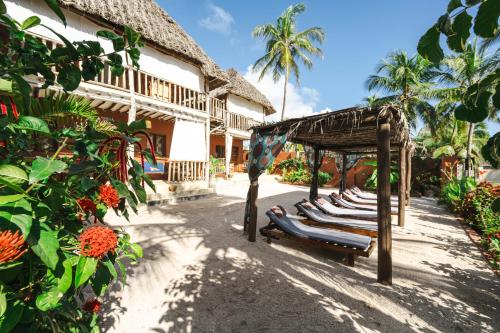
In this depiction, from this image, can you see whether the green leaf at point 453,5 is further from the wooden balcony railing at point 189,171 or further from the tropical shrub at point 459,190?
the wooden balcony railing at point 189,171

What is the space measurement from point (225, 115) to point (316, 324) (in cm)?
1310

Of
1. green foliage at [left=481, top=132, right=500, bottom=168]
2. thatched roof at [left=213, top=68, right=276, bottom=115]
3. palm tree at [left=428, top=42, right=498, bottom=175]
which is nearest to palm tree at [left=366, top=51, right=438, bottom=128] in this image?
palm tree at [left=428, top=42, right=498, bottom=175]

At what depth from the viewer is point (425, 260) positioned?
166 inches

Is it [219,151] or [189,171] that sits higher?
[219,151]

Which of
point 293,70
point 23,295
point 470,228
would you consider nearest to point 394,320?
point 23,295

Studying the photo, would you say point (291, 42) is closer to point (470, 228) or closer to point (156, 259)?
point (470, 228)

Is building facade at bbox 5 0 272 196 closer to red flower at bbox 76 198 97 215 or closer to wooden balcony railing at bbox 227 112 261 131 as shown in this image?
wooden balcony railing at bbox 227 112 261 131

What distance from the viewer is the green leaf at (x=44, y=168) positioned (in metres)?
0.74

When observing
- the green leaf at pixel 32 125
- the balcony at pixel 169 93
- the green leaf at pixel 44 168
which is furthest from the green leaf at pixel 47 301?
the balcony at pixel 169 93

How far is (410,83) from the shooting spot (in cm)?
1684

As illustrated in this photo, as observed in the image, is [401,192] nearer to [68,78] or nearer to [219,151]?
[68,78]

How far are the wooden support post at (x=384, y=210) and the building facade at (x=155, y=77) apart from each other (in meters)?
5.31

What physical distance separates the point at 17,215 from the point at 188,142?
30.9 feet

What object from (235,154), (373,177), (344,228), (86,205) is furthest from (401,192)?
(235,154)
